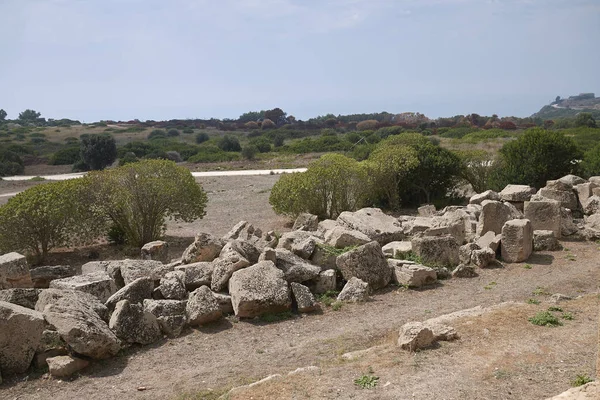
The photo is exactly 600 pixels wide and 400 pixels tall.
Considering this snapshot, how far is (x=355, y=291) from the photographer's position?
10.2m

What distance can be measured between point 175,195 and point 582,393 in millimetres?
12584

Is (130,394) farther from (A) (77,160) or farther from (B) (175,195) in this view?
(A) (77,160)

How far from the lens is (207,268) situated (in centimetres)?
1057

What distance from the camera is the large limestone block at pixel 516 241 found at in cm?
1212

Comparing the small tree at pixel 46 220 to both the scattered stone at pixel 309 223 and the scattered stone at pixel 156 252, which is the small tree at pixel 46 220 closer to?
the scattered stone at pixel 156 252

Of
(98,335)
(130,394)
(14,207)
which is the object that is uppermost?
(14,207)

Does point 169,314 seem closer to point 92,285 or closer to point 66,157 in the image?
point 92,285

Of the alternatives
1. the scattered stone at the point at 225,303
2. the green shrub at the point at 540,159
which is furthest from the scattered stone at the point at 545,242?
the scattered stone at the point at 225,303

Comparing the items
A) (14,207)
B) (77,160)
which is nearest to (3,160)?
(77,160)

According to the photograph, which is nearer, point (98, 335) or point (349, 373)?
point (349, 373)

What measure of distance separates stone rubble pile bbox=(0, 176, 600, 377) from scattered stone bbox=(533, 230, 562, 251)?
0.02m

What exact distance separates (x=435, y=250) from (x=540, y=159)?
9781 mm

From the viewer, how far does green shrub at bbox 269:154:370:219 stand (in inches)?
696

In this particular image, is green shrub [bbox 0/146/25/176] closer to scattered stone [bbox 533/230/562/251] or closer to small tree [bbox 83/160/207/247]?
small tree [bbox 83/160/207/247]
